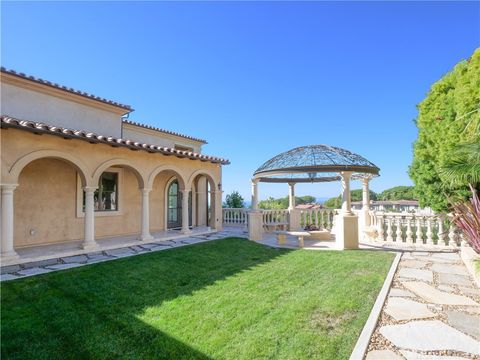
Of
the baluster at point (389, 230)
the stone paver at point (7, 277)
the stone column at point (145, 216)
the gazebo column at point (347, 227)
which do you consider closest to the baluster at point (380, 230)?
the baluster at point (389, 230)

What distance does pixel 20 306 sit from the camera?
14.7 ft

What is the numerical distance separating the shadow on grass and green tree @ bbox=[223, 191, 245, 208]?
33.2 feet

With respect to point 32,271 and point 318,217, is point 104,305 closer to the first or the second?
point 32,271

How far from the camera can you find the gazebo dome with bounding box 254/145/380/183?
32.3 ft

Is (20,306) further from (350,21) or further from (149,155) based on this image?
(350,21)

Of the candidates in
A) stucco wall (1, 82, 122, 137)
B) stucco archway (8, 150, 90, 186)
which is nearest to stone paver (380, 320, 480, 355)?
stucco archway (8, 150, 90, 186)

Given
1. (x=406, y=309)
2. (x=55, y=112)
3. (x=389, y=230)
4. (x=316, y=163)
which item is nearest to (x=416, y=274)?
(x=406, y=309)

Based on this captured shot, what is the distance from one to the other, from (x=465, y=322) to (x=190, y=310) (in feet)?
14.7

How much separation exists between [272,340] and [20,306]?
4.45m

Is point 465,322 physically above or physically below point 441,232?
below

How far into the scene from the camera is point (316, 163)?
1025cm

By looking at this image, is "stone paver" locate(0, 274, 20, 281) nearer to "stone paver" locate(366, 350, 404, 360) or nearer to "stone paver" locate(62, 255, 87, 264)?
"stone paver" locate(62, 255, 87, 264)

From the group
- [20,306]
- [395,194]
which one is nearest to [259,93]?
[20,306]

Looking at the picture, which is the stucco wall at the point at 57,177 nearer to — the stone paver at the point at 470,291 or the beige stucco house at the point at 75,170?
the beige stucco house at the point at 75,170
